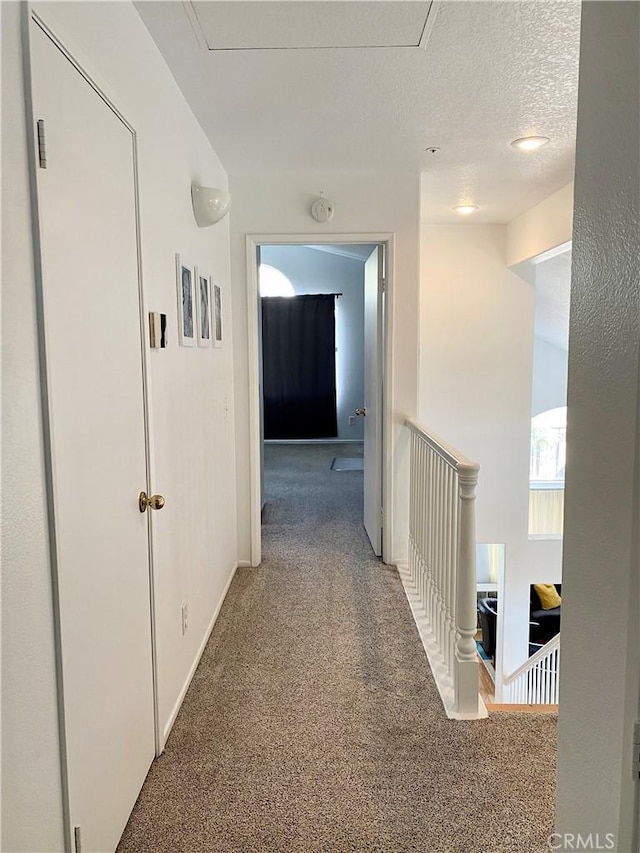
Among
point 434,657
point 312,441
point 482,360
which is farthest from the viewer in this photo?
point 312,441

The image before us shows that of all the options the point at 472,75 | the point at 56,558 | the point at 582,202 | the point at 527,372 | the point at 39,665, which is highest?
the point at 472,75

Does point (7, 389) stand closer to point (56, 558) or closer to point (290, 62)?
point (56, 558)

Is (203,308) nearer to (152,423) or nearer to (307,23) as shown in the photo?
(152,423)

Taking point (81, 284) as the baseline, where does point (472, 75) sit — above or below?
above

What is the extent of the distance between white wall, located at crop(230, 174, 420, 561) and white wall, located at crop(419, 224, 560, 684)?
1.70 m

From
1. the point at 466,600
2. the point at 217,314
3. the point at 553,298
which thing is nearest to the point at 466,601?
the point at 466,600

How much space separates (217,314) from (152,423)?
4.47 ft

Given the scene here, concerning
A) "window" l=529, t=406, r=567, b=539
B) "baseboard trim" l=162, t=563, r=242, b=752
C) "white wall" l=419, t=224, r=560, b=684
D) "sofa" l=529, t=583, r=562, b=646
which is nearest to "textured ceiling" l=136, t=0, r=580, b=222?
"white wall" l=419, t=224, r=560, b=684

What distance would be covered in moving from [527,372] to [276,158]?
3.13 meters

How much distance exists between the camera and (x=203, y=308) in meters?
2.75

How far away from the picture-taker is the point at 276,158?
3203 millimetres

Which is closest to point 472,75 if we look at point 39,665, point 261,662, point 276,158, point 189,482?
point 276,158

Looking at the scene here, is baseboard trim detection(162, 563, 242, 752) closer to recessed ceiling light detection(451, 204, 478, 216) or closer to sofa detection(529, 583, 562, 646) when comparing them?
recessed ceiling light detection(451, 204, 478, 216)

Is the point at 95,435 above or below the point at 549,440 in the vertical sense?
above
